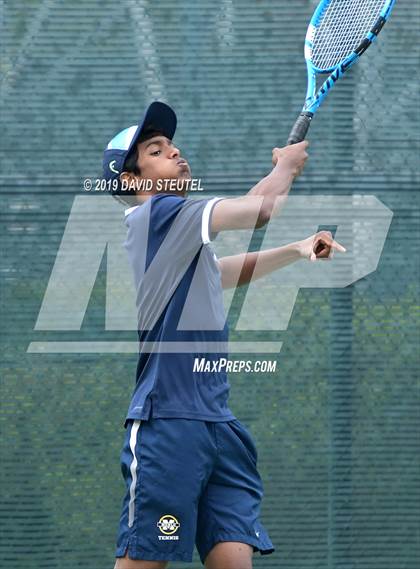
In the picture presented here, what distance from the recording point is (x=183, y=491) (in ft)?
9.91

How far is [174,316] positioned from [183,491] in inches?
17.7

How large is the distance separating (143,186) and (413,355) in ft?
4.62

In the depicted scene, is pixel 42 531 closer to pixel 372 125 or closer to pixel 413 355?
pixel 413 355

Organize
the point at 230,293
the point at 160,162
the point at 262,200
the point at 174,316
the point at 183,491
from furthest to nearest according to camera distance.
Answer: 1. the point at 230,293
2. the point at 160,162
3. the point at 174,316
4. the point at 183,491
5. the point at 262,200

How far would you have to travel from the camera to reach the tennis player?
300 centimetres

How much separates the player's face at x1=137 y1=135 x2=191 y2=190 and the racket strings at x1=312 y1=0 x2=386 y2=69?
0.57 metres

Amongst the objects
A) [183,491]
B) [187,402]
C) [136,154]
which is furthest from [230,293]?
[183,491]

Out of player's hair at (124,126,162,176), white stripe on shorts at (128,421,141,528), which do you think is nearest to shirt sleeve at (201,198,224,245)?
player's hair at (124,126,162,176)

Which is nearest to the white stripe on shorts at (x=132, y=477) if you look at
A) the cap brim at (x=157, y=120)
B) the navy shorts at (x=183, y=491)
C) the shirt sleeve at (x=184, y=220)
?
the navy shorts at (x=183, y=491)

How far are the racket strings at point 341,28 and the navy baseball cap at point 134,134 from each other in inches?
20.9

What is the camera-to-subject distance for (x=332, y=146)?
4.27 meters

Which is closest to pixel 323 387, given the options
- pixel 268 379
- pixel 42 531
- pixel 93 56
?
pixel 268 379

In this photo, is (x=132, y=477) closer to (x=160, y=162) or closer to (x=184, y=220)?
(x=184, y=220)

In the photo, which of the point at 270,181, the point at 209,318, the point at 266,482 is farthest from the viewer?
the point at 266,482
